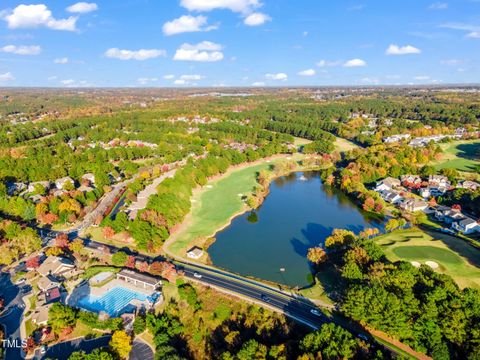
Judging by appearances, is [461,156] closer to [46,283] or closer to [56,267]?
[56,267]

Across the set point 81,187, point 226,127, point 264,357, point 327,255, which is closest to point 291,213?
point 327,255

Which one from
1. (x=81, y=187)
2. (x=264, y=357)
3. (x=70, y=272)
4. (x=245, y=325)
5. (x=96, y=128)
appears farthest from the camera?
(x=96, y=128)

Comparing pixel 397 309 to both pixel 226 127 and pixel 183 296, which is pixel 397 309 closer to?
pixel 183 296

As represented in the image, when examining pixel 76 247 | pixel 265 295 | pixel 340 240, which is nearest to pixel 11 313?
pixel 76 247

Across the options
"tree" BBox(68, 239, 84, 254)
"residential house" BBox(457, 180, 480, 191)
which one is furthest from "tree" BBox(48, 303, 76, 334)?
"residential house" BBox(457, 180, 480, 191)

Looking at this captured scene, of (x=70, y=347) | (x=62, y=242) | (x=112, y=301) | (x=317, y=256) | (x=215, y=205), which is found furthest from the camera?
(x=215, y=205)

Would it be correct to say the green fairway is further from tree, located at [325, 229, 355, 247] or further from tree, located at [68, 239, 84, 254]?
tree, located at [68, 239, 84, 254]
